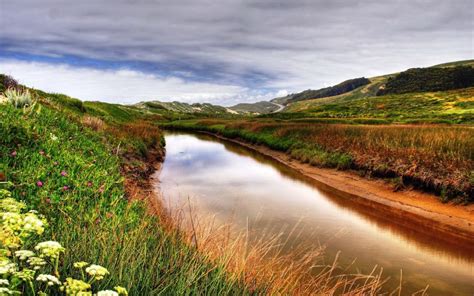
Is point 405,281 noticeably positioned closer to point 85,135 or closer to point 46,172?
point 46,172

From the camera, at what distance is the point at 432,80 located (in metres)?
119

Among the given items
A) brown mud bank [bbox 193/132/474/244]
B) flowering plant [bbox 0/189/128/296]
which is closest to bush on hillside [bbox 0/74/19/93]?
brown mud bank [bbox 193/132/474/244]

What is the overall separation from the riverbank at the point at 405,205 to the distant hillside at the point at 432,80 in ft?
373

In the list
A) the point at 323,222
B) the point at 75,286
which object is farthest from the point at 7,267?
the point at 323,222

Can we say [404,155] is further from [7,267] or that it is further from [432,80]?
[432,80]

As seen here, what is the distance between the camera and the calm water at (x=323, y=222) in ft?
27.3

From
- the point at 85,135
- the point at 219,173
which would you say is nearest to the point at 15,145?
the point at 85,135

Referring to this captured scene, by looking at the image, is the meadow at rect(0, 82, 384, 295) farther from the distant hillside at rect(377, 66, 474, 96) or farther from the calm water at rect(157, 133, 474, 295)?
the distant hillside at rect(377, 66, 474, 96)

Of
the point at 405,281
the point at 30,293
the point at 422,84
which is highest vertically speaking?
the point at 422,84

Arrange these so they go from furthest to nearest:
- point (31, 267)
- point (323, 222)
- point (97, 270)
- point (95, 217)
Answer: point (323, 222), point (95, 217), point (31, 267), point (97, 270)

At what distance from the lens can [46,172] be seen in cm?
748

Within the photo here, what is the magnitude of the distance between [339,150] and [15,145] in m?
16.6

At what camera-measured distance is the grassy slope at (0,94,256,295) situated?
3832 millimetres

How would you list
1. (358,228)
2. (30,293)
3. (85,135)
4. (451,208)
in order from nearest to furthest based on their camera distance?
1. (30,293)
2. (358,228)
3. (451,208)
4. (85,135)
